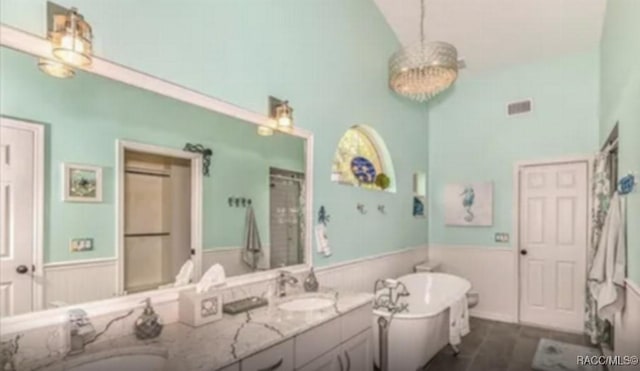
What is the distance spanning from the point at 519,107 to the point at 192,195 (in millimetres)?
4425

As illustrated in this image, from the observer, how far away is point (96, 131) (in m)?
1.66

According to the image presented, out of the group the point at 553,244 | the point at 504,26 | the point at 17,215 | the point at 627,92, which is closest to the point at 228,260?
the point at 17,215

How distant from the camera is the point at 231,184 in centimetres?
241

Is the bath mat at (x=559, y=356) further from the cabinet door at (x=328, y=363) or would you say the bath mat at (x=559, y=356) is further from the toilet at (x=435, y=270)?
the cabinet door at (x=328, y=363)

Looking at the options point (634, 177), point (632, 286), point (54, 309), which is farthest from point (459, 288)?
point (54, 309)

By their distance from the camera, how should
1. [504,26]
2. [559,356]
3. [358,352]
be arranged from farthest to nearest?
1. [504,26]
2. [559,356]
3. [358,352]

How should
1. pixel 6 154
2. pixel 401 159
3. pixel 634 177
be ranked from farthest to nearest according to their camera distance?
1. pixel 401 159
2. pixel 634 177
3. pixel 6 154

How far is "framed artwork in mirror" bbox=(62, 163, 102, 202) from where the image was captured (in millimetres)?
1557

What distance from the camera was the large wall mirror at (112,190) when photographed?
4.67ft

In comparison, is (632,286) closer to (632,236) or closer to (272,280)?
(632,236)

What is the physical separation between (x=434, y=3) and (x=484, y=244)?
10.2 ft

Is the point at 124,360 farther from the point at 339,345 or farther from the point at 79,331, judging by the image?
the point at 339,345

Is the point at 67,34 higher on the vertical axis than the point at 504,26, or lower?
lower

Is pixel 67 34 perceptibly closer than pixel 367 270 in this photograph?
Yes
